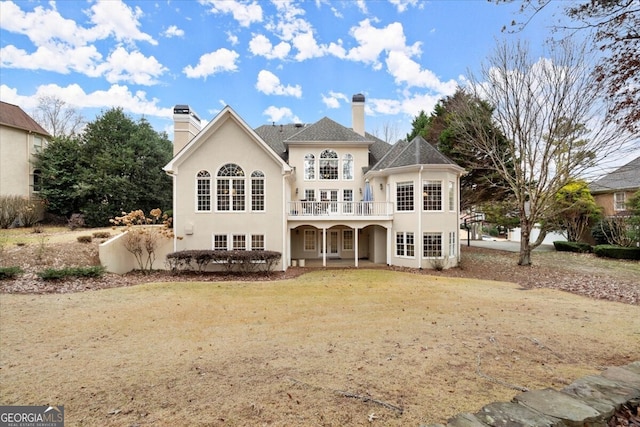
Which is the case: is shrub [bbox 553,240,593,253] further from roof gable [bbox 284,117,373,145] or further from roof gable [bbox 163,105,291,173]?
roof gable [bbox 163,105,291,173]

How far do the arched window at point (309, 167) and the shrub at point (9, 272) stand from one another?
14911 millimetres

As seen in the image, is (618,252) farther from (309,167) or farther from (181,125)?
(181,125)

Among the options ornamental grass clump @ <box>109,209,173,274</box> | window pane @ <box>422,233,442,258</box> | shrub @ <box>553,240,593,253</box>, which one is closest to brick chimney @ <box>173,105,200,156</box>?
ornamental grass clump @ <box>109,209,173,274</box>

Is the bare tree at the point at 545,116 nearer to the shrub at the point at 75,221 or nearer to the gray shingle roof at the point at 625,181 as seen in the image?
the gray shingle roof at the point at 625,181

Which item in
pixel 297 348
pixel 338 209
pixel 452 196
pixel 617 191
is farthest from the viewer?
pixel 617 191

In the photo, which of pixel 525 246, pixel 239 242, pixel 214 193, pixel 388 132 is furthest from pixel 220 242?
pixel 388 132

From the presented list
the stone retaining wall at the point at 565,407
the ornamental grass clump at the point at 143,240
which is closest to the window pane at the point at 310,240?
the ornamental grass clump at the point at 143,240

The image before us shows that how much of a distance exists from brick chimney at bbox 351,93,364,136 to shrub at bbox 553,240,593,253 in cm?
1916

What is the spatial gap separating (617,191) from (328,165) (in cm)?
2465

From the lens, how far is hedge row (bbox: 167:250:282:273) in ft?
49.0

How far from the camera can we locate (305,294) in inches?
430

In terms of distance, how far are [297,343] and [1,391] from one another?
4519 millimetres

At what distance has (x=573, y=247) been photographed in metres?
24.2

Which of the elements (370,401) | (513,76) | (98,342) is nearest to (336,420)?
(370,401)
